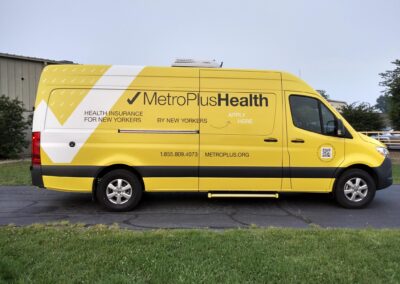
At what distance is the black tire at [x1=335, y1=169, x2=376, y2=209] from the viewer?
24.4 feet

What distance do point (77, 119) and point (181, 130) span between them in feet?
6.00

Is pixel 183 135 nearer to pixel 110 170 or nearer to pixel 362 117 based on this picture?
pixel 110 170

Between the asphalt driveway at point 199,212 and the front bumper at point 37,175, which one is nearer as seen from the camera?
the asphalt driveway at point 199,212

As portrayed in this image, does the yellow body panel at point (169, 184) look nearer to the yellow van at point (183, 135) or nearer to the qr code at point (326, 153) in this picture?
the yellow van at point (183, 135)

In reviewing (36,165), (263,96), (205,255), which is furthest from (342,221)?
(36,165)

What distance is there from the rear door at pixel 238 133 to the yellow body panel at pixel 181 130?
18 millimetres

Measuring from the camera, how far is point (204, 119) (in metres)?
7.18

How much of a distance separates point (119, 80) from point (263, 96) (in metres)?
2.60

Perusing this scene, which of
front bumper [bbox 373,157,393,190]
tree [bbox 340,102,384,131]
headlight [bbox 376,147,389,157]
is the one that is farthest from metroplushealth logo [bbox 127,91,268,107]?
tree [bbox 340,102,384,131]

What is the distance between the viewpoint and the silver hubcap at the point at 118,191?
7.10 meters

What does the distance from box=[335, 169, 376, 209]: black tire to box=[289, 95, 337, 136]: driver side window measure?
85 centimetres

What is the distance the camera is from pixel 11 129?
17969 mm

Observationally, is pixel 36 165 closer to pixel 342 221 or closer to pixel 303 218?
pixel 303 218

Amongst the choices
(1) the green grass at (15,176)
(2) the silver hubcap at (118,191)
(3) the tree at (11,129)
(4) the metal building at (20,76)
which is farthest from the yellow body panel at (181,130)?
(4) the metal building at (20,76)
